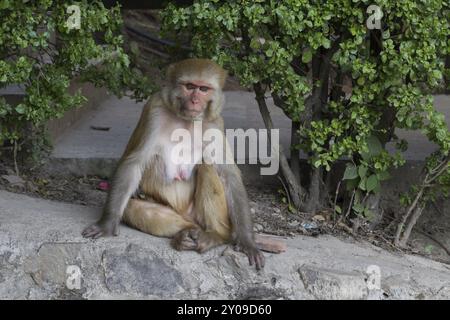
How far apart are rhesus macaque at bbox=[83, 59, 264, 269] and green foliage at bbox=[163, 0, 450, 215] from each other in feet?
1.81

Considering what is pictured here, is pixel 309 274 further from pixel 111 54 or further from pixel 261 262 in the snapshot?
pixel 111 54

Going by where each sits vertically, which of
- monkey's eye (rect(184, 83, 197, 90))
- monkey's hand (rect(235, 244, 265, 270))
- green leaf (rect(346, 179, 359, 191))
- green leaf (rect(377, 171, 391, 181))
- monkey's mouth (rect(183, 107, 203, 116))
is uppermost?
monkey's eye (rect(184, 83, 197, 90))

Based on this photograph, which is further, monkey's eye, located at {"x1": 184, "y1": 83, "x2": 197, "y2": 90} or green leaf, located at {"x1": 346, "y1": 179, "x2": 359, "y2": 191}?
green leaf, located at {"x1": 346, "y1": 179, "x2": 359, "y2": 191}

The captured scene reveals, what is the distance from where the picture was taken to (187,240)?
5.07 m

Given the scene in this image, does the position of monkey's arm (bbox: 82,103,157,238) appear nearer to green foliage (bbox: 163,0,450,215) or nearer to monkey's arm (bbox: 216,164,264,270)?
monkey's arm (bbox: 216,164,264,270)

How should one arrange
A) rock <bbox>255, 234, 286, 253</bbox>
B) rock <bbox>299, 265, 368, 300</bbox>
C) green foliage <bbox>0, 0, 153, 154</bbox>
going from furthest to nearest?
green foliage <bbox>0, 0, 153, 154</bbox>, rock <bbox>255, 234, 286, 253</bbox>, rock <bbox>299, 265, 368, 300</bbox>

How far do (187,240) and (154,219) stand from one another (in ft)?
1.07

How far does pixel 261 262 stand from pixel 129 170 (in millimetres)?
1007

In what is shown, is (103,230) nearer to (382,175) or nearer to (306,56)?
(306,56)

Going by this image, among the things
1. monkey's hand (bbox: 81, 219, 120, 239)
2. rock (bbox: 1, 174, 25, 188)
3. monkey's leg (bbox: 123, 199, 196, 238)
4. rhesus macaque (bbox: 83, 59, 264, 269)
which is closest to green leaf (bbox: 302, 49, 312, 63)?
rhesus macaque (bbox: 83, 59, 264, 269)

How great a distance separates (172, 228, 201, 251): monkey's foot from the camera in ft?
16.6

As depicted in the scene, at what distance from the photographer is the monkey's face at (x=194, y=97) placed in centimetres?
507

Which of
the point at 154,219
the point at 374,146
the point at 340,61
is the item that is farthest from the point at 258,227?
the point at 340,61

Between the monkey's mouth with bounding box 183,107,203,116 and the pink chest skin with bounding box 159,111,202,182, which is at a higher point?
the monkey's mouth with bounding box 183,107,203,116
